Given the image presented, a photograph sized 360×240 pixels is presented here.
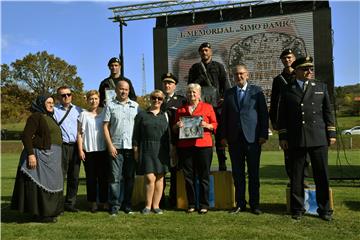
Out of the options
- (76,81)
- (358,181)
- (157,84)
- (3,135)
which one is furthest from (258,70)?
(3,135)

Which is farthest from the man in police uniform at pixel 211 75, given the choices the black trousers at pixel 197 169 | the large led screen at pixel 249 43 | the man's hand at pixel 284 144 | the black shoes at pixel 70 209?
the large led screen at pixel 249 43

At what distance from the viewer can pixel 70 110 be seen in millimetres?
6672

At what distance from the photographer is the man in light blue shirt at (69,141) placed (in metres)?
6.53

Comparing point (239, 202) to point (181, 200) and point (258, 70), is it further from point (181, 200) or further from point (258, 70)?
point (258, 70)

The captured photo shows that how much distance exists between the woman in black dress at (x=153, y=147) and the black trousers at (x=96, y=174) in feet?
2.05

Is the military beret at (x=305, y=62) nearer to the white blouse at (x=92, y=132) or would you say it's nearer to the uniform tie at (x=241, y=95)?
the uniform tie at (x=241, y=95)

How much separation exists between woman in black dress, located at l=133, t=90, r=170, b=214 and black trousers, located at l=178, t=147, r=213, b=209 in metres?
0.28

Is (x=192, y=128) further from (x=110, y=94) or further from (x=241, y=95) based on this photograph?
(x=110, y=94)

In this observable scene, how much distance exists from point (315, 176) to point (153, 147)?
2180 mm

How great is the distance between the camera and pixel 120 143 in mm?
6191

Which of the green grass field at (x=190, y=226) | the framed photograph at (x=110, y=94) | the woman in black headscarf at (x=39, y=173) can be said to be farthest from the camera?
the framed photograph at (x=110, y=94)

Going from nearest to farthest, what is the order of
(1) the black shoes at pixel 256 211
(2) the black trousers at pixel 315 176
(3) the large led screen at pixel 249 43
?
(2) the black trousers at pixel 315 176
(1) the black shoes at pixel 256 211
(3) the large led screen at pixel 249 43

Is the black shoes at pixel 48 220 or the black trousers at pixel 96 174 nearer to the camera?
the black shoes at pixel 48 220

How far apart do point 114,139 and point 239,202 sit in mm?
1943
